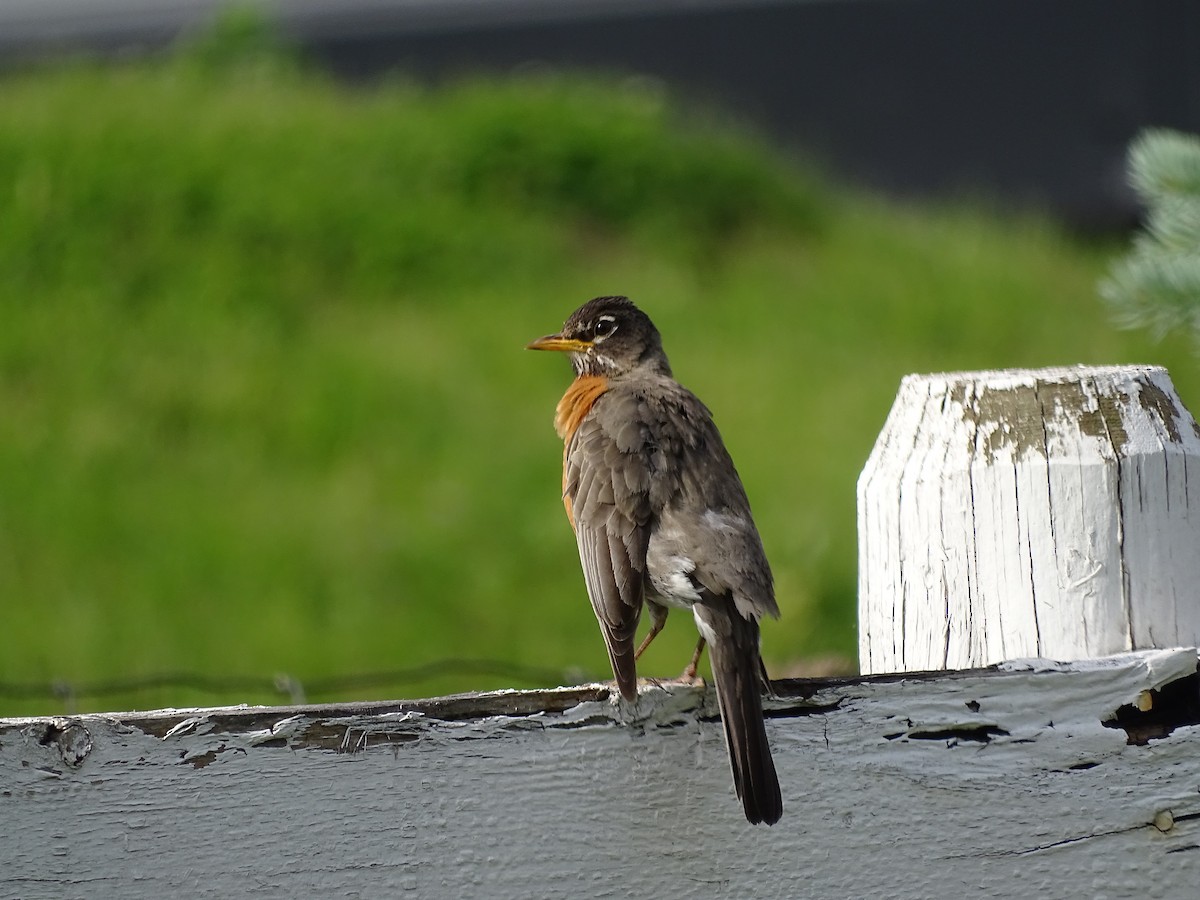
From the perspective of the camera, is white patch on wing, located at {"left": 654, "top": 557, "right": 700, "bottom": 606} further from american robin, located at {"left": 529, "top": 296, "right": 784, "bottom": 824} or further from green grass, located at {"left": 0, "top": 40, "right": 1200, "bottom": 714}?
green grass, located at {"left": 0, "top": 40, "right": 1200, "bottom": 714}

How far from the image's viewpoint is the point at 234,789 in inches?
78.5

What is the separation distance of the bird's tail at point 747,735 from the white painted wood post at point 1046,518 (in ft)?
1.07

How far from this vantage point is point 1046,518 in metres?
2.26

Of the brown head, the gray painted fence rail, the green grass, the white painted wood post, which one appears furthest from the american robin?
the green grass

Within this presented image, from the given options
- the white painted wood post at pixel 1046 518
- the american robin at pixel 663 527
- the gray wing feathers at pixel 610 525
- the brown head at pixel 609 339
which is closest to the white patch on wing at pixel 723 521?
the american robin at pixel 663 527

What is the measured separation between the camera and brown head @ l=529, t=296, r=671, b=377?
447cm

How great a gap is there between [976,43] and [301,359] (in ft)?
24.9

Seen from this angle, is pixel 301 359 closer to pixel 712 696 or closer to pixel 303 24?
pixel 303 24

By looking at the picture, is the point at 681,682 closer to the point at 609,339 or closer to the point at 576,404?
the point at 576,404

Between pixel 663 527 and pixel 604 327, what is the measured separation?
157 centimetres

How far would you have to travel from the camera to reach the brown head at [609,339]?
4.47m

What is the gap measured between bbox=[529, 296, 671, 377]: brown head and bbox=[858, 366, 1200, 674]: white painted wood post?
212cm

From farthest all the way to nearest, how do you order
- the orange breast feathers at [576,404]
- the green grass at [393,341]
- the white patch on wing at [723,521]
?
1. the green grass at [393,341]
2. the orange breast feathers at [576,404]
3. the white patch on wing at [723,521]

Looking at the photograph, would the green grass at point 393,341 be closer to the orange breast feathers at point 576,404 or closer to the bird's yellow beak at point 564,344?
the bird's yellow beak at point 564,344
